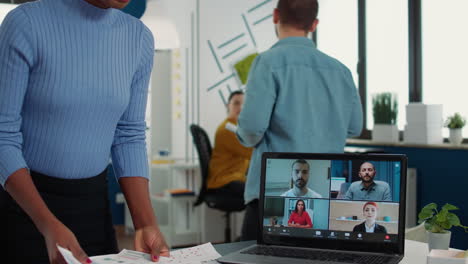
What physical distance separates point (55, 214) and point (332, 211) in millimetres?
649

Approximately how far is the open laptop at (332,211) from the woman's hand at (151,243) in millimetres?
185

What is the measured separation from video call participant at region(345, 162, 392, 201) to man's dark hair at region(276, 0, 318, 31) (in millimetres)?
878

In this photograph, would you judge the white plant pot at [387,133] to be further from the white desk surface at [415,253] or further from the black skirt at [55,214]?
the black skirt at [55,214]

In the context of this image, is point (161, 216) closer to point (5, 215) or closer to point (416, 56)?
point (416, 56)

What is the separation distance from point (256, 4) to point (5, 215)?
5.04m

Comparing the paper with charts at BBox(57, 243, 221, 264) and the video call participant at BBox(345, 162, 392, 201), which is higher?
the video call participant at BBox(345, 162, 392, 201)

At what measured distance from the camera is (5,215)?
4.59 ft

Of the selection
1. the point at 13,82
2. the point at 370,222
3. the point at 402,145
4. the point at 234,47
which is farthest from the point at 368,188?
the point at 234,47

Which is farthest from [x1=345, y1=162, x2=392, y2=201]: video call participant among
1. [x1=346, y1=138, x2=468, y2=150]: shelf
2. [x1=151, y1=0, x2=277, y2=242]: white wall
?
[x1=151, y1=0, x2=277, y2=242]: white wall

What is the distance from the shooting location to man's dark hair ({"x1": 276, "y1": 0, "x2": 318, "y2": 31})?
7.34ft

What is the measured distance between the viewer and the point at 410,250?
1.62 meters

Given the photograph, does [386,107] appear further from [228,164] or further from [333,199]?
[333,199]

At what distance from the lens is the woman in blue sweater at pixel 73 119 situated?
1254 mm

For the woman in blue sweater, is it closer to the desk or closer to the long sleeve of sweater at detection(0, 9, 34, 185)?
the long sleeve of sweater at detection(0, 9, 34, 185)
